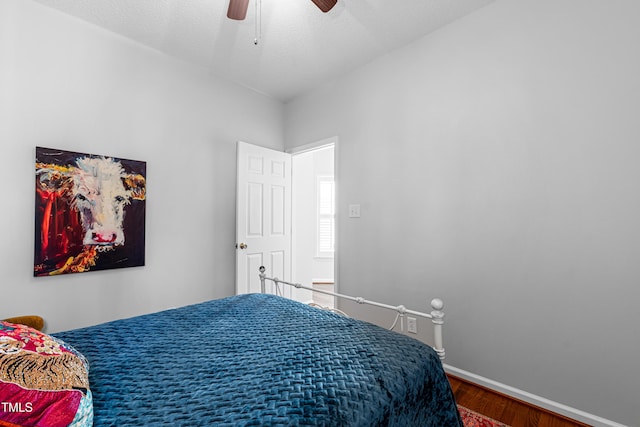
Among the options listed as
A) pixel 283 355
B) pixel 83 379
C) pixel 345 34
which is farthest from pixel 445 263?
pixel 83 379

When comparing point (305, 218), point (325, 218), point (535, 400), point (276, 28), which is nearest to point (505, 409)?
point (535, 400)

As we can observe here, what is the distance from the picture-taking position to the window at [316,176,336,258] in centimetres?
607

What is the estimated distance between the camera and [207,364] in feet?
3.80

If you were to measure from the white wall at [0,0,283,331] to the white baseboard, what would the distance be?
236cm

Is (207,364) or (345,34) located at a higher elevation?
(345,34)

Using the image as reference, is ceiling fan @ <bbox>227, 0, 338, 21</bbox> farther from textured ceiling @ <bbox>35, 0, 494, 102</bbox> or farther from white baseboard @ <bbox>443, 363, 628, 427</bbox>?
white baseboard @ <bbox>443, 363, 628, 427</bbox>

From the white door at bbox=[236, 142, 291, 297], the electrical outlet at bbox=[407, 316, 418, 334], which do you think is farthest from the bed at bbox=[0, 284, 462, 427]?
the white door at bbox=[236, 142, 291, 297]

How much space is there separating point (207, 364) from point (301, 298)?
9.84 feet

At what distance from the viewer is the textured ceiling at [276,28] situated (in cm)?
223

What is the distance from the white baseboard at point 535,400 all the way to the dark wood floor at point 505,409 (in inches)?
1.0

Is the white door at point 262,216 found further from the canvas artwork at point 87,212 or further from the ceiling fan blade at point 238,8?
the ceiling fan blade at point 238,8

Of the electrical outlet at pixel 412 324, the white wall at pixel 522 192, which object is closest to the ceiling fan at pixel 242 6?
the white wall at pixel 522 192

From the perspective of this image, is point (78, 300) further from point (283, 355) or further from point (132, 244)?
point (283, 355)

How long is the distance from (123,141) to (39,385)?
234 centimetres
